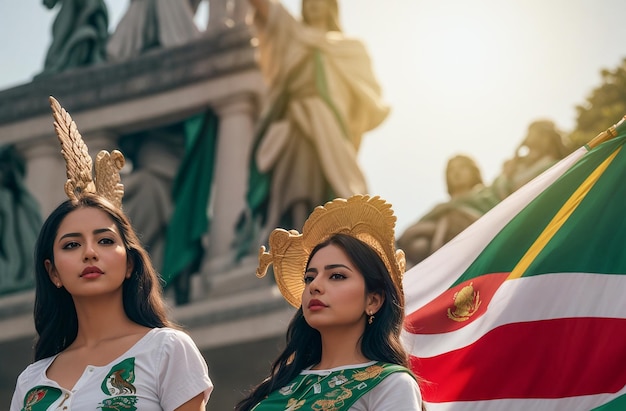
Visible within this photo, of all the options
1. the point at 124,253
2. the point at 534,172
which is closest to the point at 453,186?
the point at 534,172

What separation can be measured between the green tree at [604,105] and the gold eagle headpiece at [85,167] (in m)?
13.3

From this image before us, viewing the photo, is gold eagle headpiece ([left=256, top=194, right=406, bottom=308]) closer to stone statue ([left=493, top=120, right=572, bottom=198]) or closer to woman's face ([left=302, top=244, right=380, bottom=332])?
woman's face ([left=302, top=244, right=380, bottom=332])

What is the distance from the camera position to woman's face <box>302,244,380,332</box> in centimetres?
521

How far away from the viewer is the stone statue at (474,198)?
14547 millimetres

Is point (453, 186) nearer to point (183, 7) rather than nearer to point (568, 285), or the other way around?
point (183, 7)

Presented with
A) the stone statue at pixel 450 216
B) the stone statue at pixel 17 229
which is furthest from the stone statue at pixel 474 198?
the stone statue at pixel 17 229

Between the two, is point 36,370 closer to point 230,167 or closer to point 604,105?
point 230,167

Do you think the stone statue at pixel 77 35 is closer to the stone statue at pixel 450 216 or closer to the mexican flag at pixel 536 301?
the stone statue at pixel 450 216

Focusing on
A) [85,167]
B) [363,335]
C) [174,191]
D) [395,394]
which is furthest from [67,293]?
[174,191]

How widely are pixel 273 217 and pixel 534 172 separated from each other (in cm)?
279

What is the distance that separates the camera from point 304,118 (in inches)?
614

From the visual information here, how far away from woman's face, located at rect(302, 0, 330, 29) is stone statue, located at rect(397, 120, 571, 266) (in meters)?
2.40

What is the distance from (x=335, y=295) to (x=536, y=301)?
3.14ft

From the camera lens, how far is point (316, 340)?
17.9 ft
